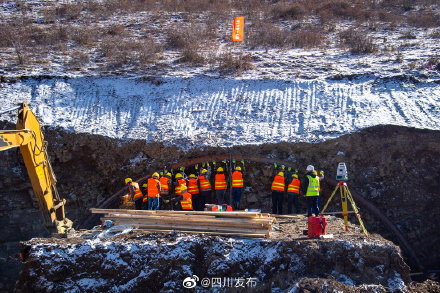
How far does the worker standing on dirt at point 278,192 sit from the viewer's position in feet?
45.6

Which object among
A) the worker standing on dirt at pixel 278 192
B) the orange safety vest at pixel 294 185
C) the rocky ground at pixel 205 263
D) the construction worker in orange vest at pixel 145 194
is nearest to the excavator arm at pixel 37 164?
the rocky ground at pixel 205 263

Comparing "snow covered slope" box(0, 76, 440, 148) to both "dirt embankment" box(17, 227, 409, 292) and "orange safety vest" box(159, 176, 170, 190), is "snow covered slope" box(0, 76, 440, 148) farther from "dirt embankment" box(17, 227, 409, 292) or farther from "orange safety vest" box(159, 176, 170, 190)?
"dirt embankment" box(17, 227, 409, 292)

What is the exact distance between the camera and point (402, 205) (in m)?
14.5

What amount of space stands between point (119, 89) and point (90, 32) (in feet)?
18.5

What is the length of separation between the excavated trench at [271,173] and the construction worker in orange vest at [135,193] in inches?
47.0

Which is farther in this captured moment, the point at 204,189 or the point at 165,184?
the point at 204,189

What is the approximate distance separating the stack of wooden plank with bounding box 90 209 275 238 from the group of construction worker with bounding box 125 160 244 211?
1859 mm

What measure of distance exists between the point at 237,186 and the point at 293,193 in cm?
159

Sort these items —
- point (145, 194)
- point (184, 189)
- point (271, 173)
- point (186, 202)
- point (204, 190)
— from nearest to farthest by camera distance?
point (186, 202) < point (184, 189) < point (204, 190) < point (145, 194) < point (271, 173)

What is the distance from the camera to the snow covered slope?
15.5 m

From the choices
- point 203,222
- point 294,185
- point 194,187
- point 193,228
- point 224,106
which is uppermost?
point 224,106

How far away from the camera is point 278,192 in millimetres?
13984

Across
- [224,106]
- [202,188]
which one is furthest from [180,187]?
[224,106]

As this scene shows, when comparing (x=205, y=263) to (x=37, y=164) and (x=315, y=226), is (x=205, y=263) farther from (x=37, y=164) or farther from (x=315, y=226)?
(x=37, y=164)
